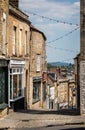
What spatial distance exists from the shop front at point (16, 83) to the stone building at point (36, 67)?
12.1 ft

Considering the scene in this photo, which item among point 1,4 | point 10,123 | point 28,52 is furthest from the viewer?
point 28,52

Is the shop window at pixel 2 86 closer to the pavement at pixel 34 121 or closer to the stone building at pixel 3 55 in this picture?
the stone building at pixel 3 55

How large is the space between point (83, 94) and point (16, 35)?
6.82m

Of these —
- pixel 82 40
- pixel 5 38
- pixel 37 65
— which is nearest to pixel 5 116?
pixel 5 38

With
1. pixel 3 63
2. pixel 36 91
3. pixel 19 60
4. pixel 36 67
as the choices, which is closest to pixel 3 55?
pixel 3 63

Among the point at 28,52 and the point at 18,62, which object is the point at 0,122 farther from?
the point at 28,52

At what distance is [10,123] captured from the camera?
2455 cm

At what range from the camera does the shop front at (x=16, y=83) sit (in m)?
29.8

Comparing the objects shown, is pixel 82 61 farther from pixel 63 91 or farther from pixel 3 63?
pixel 63 91

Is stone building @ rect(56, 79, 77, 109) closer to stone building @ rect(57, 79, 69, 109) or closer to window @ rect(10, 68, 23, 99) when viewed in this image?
stone building @ rect(57, 79, 69, 109)

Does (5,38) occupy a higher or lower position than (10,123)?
higher

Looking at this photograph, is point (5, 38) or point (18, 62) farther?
point (18, 62)

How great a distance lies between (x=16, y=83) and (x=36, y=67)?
9593 mm

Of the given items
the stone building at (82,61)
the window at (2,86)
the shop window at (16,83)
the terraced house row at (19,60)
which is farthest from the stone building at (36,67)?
the stone building at (82,61)
